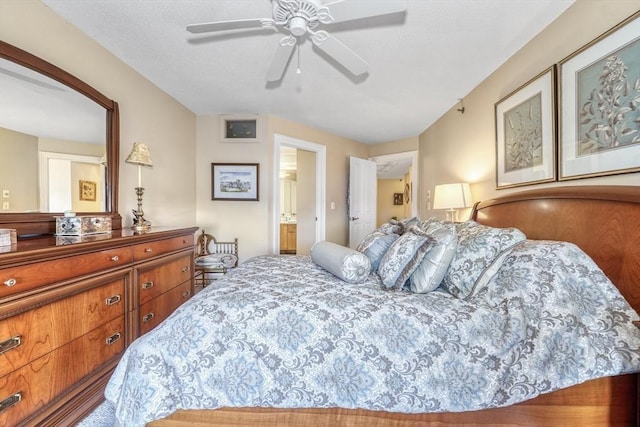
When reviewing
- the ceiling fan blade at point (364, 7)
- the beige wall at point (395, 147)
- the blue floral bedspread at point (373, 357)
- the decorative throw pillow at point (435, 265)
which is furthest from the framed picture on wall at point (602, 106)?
the beige wall at point (395, 147)

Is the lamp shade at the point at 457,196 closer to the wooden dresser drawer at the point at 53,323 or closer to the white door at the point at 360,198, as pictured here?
the white door at the point at 360,198

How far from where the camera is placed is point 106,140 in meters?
2.25

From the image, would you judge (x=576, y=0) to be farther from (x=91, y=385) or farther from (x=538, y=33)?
(x=91, y=385)

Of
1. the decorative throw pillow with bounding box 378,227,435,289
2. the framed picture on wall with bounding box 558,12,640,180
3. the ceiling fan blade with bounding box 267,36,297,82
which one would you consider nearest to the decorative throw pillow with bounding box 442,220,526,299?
the decorative throw pillow with bounding box 378,227,435,289

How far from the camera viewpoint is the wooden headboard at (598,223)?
1179mm

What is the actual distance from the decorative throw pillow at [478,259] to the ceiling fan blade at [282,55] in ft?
5.19

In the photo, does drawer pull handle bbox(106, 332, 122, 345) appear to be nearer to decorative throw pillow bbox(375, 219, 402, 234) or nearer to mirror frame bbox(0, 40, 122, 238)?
mirror frame bbox(0, 40, 122, 238)

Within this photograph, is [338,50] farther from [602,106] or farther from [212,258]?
[212,258]

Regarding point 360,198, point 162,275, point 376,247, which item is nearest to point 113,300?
point 162,275

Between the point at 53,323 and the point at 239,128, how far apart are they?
296 centimetres

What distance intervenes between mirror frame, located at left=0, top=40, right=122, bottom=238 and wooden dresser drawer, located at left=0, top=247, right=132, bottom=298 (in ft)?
1.76

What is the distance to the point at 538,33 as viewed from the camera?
1.92 metres

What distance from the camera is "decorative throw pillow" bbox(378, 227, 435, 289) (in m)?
1.50

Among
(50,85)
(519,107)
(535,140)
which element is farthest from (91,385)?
(519,107)
